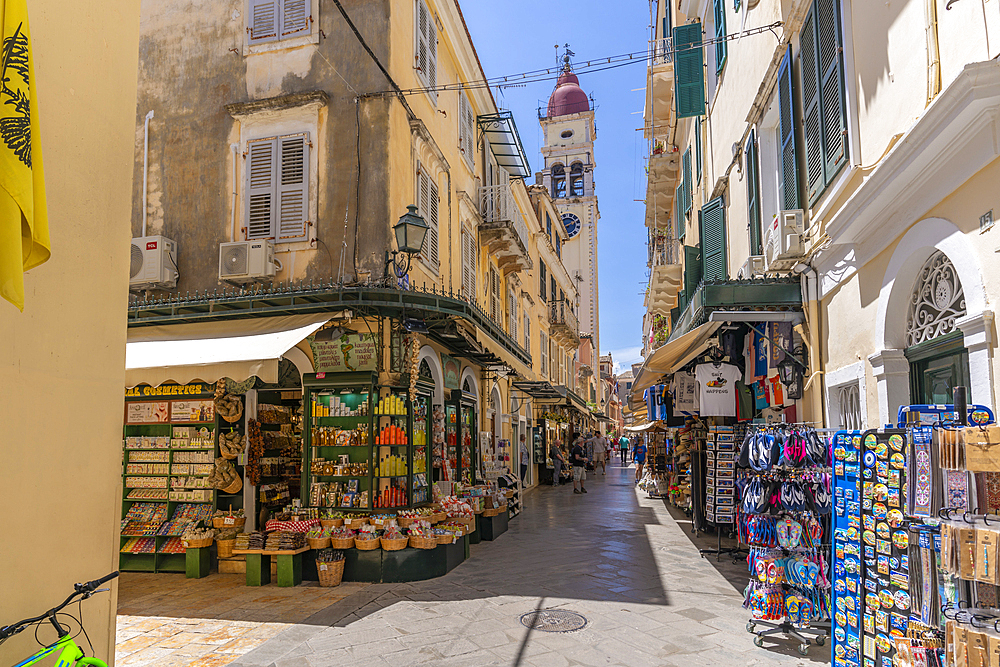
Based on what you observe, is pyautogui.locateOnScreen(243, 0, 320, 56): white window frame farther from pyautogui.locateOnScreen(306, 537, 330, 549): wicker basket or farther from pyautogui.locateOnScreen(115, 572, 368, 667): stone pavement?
pyautogui.locateOnScreen(115, 572, 368, 667): stone pavement

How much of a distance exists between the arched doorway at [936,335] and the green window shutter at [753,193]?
13.1 ft

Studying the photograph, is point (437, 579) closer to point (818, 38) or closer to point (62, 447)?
point (62, 447)

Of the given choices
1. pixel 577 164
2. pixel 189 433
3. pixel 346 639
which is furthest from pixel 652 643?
pixel 577 164

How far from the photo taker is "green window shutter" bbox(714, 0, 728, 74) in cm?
1124

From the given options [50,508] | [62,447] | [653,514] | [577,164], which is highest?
[577,164]

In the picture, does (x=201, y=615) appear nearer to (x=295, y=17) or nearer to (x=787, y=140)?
(x=787, y=140)

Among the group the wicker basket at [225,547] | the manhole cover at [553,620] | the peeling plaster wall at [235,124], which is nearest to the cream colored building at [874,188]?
the manhole cover at [553,620]

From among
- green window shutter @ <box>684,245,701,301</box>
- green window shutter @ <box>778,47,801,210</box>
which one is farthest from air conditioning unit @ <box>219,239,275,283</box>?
green window shutter @ <box>684,245,701,301</box>

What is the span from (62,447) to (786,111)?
759 cm

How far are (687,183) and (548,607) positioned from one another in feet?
39.9

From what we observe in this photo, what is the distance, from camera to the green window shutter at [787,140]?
296 inches

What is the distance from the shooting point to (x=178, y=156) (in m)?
10.6

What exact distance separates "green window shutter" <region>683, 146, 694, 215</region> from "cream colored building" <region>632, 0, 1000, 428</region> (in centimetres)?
559

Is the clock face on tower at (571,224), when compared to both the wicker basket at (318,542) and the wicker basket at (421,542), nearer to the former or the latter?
the wicker basket at (421,542)
